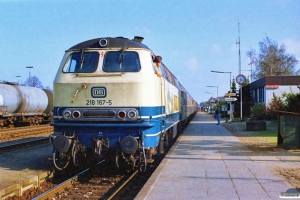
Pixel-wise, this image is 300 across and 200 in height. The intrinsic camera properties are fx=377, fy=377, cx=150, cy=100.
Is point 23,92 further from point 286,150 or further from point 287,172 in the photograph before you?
point 287,172

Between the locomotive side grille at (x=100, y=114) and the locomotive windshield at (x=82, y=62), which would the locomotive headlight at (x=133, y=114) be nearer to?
the locomotive side grille at (x=100, y=114)

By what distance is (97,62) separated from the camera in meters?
9.34

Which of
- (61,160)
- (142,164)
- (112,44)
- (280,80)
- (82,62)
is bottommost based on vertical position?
(142,164)

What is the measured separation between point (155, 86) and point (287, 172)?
3778 millimetres

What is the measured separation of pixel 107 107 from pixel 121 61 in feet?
4.09

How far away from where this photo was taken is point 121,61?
9305mm

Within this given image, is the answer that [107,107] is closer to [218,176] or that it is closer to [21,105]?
[218,176]

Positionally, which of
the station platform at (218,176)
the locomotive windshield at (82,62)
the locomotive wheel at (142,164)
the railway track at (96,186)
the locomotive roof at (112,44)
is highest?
the locomotive roof at (112,44)

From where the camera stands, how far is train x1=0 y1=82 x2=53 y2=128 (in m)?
24.9

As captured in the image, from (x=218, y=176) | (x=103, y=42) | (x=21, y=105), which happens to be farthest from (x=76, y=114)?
(x=21, y=105)

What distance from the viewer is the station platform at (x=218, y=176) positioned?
22.7 ft

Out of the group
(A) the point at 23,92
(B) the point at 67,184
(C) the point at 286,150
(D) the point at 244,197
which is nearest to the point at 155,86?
(B) the point at 67,184

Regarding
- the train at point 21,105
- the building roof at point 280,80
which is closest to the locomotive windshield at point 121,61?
the train at point 21,105

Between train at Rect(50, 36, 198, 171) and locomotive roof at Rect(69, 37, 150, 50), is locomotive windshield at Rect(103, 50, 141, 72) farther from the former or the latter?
locomotive roof at Rect(69, 37, 150, 50)
